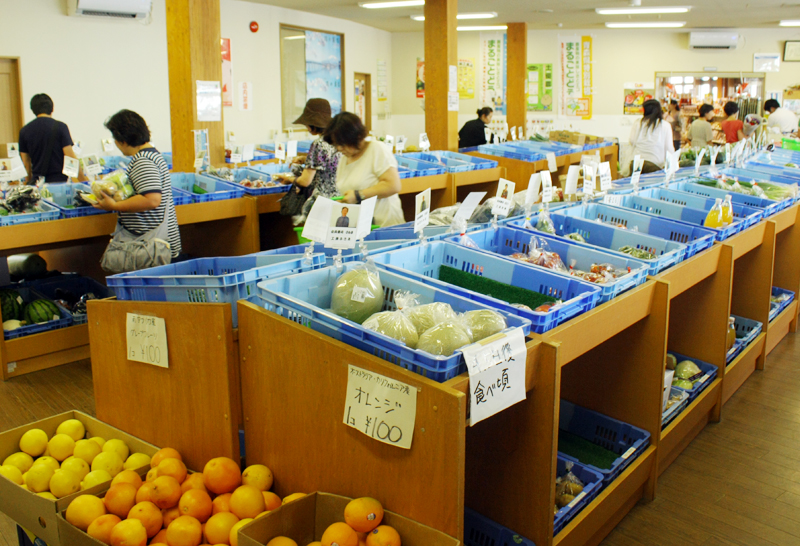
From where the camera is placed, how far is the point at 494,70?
1334cm

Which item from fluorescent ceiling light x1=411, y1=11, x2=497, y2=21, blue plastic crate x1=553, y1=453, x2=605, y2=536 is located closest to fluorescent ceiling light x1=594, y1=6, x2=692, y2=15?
fluorescent ceiling light x1=411, y1=11, x2=497, y2=21

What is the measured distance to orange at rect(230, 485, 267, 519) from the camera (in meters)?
1.61

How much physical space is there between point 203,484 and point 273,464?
0.19 meters

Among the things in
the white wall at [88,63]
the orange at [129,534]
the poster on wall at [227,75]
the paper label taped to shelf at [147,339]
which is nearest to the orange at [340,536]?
the orange at [129,534]

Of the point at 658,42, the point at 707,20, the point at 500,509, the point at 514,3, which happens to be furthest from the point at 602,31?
the point at 500,509

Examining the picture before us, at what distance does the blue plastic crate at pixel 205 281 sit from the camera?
188cm

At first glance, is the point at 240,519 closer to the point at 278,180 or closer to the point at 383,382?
the point at 383,382

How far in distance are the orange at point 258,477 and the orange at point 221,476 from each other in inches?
1.3

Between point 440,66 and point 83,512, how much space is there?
711 centimetres

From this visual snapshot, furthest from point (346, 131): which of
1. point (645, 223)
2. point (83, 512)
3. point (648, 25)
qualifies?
point (648, 25)

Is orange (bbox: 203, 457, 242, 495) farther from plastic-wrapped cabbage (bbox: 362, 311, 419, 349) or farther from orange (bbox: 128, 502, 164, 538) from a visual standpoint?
plastic-wrapped cabbage (bbox: 362, 311, 419, 349)

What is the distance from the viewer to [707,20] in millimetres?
11375

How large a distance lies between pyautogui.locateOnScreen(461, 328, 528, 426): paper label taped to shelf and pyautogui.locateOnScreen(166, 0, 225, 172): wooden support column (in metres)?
4.23

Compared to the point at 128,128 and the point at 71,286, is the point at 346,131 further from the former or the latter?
the point at 71,286
